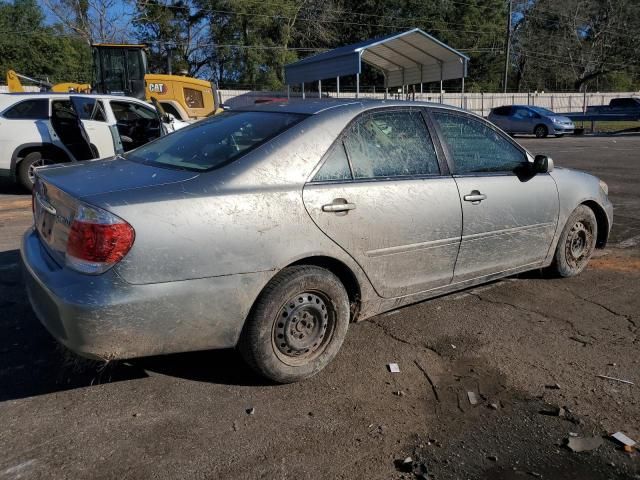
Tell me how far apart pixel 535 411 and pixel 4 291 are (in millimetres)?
4117

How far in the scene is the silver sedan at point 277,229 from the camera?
271cm

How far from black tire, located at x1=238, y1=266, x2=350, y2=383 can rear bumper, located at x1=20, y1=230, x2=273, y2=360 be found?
9cm

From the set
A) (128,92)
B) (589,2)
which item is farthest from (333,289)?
(589,2)

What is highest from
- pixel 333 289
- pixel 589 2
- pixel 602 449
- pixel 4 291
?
pixel 589 2

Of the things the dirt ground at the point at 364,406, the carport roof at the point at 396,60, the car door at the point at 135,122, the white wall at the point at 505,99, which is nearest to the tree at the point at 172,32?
the white wall at the point at 505,99

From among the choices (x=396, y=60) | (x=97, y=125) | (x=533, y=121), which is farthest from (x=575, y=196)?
(x=533, y=121)

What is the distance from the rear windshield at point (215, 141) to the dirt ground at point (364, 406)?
1.26 meters

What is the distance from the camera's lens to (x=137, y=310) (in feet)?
8.84

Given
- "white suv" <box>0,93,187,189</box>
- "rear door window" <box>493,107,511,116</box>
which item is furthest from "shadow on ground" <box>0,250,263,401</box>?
"rear door window" <box>493,107,511,116</box>

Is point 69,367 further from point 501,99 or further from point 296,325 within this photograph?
point 501,99

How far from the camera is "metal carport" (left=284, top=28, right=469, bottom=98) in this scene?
18.2m

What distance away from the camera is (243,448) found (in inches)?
106

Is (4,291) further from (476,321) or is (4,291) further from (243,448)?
(476,321)

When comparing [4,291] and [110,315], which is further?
[4,291]
